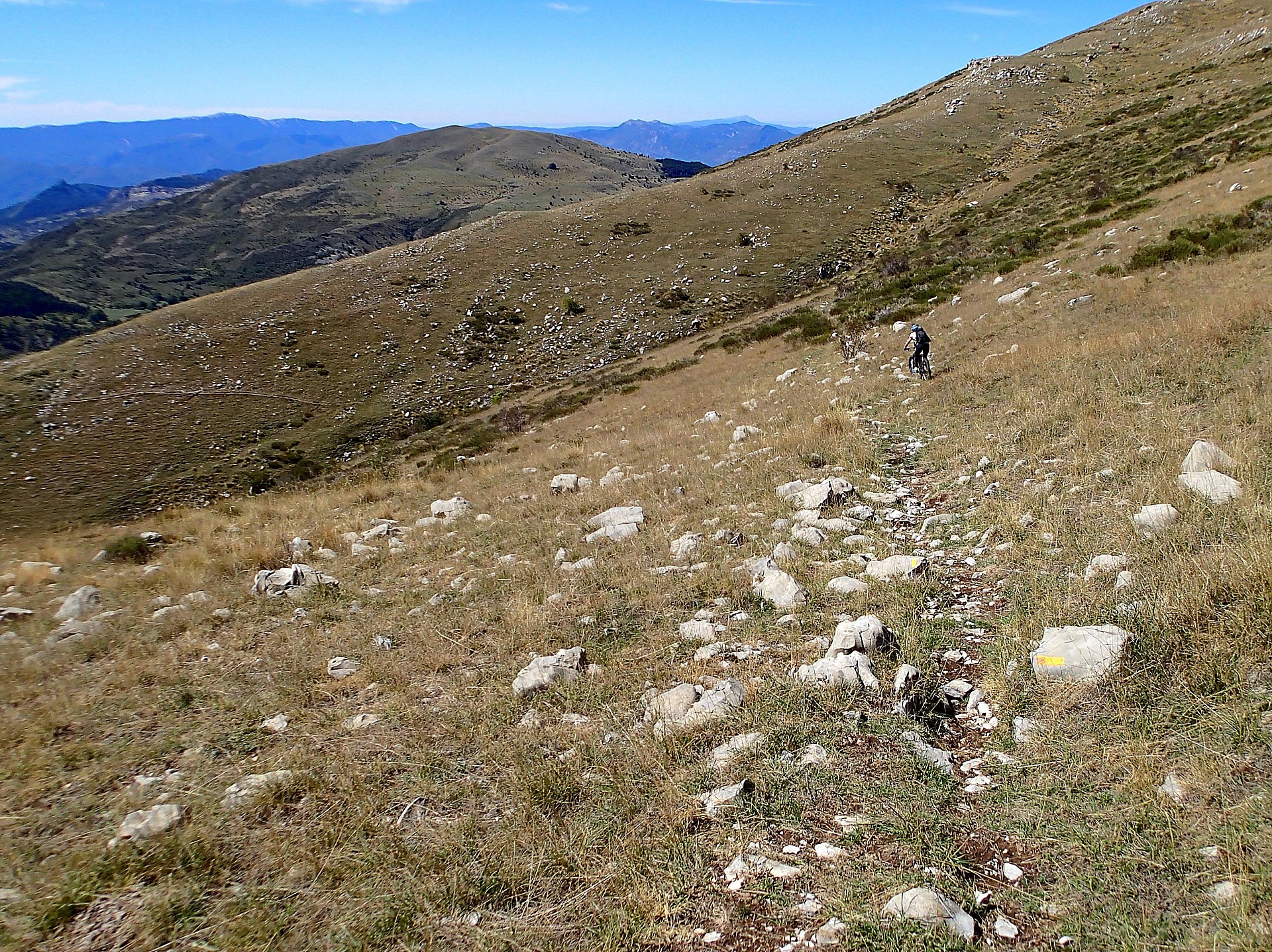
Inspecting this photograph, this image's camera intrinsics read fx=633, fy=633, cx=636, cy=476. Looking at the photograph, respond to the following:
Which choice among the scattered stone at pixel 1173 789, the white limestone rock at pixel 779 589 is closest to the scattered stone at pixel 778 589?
the white limestone rock at pixel 779 589

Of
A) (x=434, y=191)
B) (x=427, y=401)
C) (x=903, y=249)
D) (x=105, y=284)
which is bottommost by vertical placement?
(x=427, y=401)

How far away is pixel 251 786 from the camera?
4129mm

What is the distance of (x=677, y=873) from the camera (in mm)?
3084

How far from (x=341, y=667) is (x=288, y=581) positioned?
9.56 feet

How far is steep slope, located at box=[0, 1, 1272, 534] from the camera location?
30.0 meters

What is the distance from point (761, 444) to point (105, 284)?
231402 millimetres

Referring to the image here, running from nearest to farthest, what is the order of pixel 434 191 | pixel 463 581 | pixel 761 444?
1. pixel 463 581
2. pixel 761 444
3. pixel 434 191

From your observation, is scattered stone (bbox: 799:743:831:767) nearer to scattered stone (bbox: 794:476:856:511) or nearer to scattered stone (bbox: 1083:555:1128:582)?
scattered stone (bbox: 1083:555:1128:582)

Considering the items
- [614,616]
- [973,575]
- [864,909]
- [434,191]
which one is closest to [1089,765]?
[864,909]

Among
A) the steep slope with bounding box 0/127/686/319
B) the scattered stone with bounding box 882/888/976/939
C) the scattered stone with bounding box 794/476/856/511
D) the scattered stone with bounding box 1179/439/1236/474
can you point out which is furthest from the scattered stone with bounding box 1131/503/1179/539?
the steep slope with bounding box 0/127/686/319

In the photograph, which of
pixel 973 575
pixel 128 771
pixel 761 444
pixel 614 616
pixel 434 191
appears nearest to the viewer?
pixel 128 771

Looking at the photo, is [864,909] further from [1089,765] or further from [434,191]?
Answer: [434,191]

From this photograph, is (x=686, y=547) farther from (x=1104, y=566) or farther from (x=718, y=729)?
(x=1104, y=566)

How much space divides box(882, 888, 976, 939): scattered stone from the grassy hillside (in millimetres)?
67
